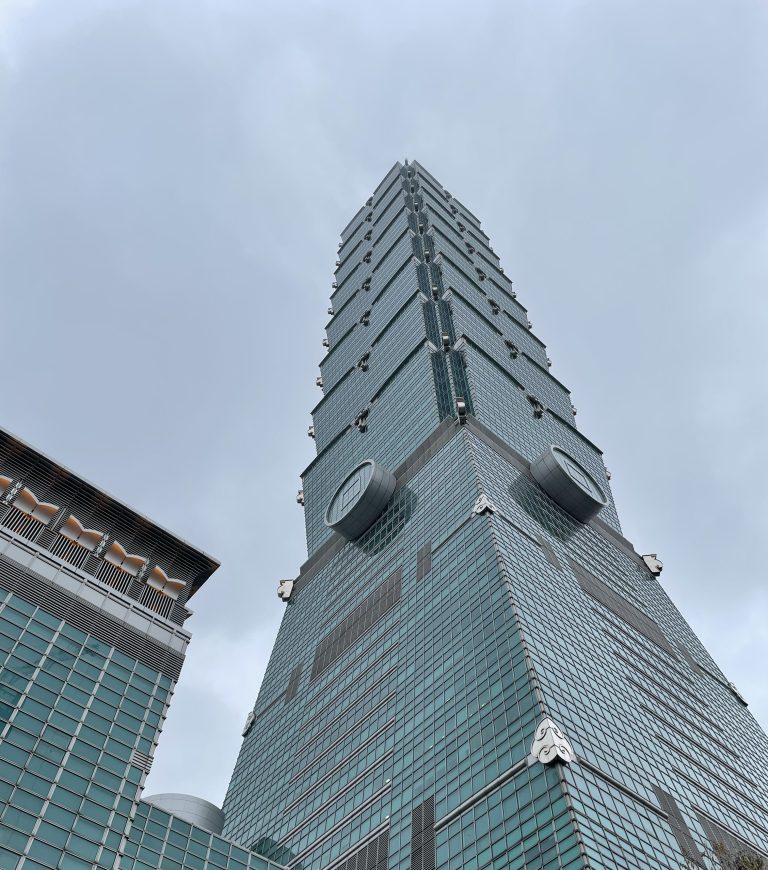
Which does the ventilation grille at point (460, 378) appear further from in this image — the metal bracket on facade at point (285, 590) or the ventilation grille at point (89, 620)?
the ventilation grille at point (89, 620)

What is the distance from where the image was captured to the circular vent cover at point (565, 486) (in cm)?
11306

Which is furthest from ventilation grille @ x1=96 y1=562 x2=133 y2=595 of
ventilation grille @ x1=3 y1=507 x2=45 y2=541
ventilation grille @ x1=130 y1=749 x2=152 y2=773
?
ventilation grille @ x1=130 y1=749 x2=152 y2=773

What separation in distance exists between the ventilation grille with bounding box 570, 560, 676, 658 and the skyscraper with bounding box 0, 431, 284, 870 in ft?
144

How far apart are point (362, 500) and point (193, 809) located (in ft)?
155

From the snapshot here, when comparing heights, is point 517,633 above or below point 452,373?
below

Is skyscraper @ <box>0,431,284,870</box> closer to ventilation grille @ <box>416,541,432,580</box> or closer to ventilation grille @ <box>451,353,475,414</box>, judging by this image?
ventilation grille @ <box>416,541,432,580</box>

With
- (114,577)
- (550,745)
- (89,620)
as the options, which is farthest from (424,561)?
(89,620)

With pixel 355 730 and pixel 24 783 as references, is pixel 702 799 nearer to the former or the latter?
pixel 355 730

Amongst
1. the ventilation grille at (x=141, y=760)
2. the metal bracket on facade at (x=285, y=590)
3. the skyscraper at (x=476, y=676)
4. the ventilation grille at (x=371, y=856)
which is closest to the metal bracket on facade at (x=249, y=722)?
→ the skyscraper at (x=476, y=676)

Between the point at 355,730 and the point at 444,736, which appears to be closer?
the point at 444,736

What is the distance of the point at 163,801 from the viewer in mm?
74375

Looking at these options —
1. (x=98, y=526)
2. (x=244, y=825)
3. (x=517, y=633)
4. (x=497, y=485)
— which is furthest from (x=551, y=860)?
(x=497, y=485)

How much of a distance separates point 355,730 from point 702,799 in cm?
3104

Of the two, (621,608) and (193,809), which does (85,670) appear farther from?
(621,608)
